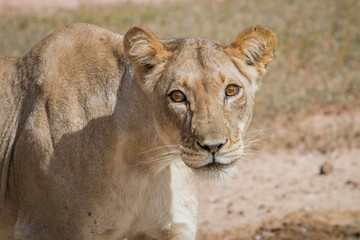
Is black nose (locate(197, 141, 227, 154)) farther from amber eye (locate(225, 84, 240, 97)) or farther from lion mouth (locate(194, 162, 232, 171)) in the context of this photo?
amber eye (locate(225, 84, 240, 97))

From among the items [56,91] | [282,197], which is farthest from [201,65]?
[282,197]

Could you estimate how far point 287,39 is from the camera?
10.2 m

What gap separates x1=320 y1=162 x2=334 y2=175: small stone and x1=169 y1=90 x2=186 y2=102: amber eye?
12.5ft

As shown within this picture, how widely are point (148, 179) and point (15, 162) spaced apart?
819mm

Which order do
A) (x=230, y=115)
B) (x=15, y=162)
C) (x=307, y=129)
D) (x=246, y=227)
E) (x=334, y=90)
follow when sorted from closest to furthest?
(x=230, y=115) → (x=15, y=162) → (x=246, y=227) → (x=307, y=129) → (x=334, y=90)

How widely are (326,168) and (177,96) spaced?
3817 millimetres

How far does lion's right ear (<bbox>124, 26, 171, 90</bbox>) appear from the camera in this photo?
11.9 ft

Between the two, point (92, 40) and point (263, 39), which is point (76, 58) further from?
point (263, 39)

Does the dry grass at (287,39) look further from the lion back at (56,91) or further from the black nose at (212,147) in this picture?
the black nose at (212,147)

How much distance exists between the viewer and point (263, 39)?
3816 mm

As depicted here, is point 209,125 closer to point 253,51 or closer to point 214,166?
point 214,166

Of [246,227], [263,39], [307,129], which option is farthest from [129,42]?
[307,129]

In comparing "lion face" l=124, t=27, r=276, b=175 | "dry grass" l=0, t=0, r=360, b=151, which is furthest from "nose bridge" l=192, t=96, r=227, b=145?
"dry grass" l=0, t=0, r=360, b=151

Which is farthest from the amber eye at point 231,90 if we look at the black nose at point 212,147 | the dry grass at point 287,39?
the dry grass at point 287,39
